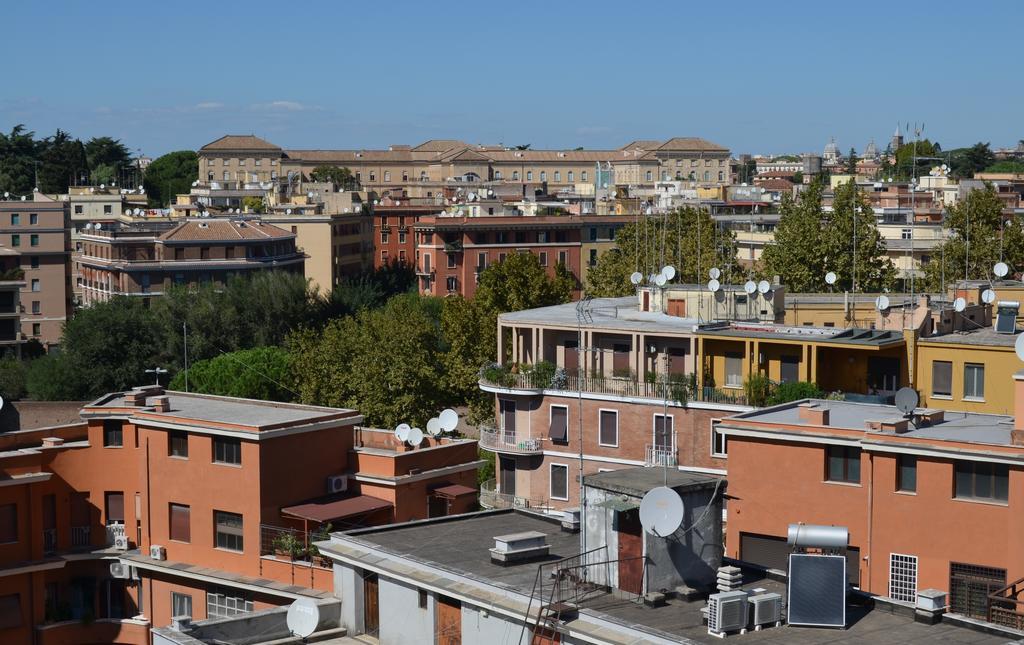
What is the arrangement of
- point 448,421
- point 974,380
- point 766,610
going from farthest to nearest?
point 974,380, point 448,421, point 766,610

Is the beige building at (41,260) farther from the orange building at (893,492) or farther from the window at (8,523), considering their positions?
the orange building at (893,492)

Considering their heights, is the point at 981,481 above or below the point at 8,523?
above

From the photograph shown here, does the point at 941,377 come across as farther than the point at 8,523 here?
Yes

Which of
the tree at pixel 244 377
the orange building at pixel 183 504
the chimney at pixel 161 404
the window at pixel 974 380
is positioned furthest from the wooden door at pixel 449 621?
the tree at pixel 244 377

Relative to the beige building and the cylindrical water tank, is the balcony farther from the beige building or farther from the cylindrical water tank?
the beige building

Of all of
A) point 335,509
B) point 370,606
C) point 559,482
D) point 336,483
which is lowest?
point 559,482

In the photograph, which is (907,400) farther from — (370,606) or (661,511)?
(370,606)

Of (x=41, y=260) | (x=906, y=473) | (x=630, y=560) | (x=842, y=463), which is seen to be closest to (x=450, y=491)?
(x=842, y=463)

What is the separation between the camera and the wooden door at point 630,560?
16625mm

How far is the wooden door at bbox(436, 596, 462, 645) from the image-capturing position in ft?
56.8

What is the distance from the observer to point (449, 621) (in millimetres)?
17453

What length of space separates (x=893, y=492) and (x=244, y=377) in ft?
116

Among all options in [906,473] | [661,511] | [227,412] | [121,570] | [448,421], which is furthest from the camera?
[448,421]

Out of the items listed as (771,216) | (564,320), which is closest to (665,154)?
(771,216)
